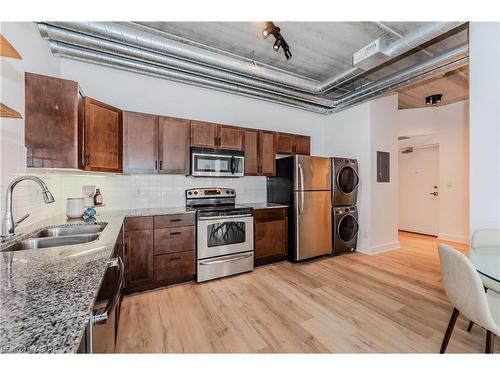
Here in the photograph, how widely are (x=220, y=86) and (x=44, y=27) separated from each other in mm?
1858

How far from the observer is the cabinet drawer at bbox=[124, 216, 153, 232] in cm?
243

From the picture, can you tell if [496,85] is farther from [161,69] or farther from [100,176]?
[100,176]

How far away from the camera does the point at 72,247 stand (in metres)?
1.29

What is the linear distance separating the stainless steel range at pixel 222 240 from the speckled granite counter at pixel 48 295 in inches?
61.1

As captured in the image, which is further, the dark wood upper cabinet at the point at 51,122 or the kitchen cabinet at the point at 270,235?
the kitchen cabinet at the point at 270,235

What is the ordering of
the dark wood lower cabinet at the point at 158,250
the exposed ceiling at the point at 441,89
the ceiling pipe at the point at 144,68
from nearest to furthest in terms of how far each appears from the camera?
the ceiling pipe at the point at 144,68 < the dark wood lower cabinet at the point at 158,250 < the exposed ceiling at the point at 441,89

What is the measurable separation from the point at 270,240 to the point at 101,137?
2504 mm

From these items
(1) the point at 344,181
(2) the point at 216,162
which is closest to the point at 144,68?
(2) the point at 216,162

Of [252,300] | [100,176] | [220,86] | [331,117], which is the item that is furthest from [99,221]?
[331,117]

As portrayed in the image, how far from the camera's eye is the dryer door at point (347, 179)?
3.75 meters

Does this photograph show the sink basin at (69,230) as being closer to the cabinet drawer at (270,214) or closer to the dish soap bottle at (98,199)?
the dish soap bottle at (98,199)

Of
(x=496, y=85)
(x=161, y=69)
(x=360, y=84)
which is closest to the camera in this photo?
(x=496, y=85)

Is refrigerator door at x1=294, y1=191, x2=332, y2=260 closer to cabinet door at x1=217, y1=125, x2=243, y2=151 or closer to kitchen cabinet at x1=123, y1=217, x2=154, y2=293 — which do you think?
cabinet door at x1=217, y1=125, x2=243, y2=151

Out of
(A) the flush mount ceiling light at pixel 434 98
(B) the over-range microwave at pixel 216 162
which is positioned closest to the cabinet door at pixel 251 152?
(B) the over-range microwave at pixel 216 162
